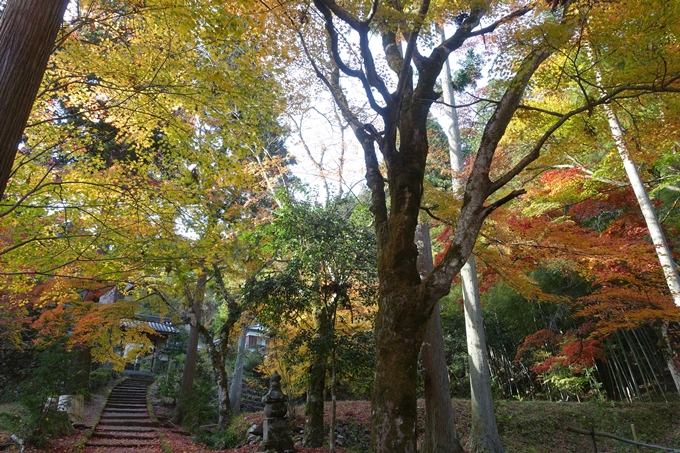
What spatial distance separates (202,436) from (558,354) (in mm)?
10552

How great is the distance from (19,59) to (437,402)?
6505 mm

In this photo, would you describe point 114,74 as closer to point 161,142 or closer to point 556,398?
point 161,142

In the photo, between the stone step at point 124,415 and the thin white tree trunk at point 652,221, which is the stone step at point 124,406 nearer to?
the stone step at point 124,415

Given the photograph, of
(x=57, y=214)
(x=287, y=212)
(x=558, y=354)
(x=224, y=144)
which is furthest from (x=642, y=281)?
(x=57, y=214)

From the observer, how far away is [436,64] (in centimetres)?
497

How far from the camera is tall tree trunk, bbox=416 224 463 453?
229 inches

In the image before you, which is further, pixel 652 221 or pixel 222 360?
pixel 222 360

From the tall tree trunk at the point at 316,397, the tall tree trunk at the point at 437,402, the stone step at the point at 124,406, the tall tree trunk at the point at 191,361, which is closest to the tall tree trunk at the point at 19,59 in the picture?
the tall tree trunk at the point at 437,402

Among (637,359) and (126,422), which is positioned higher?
(637,359)

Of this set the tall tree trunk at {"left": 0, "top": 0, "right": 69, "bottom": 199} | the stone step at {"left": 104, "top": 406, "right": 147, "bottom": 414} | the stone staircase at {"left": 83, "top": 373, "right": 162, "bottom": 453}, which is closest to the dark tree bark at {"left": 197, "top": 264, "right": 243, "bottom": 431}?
the stone staircase at {"left": 83, "top": 373, "right": 162, "bottom": 453}

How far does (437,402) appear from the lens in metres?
6.07

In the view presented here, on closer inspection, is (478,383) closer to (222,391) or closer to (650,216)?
(650,216)

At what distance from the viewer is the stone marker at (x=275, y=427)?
6.51 metres

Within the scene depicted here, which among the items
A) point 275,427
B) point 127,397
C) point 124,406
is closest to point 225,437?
point 275,427
